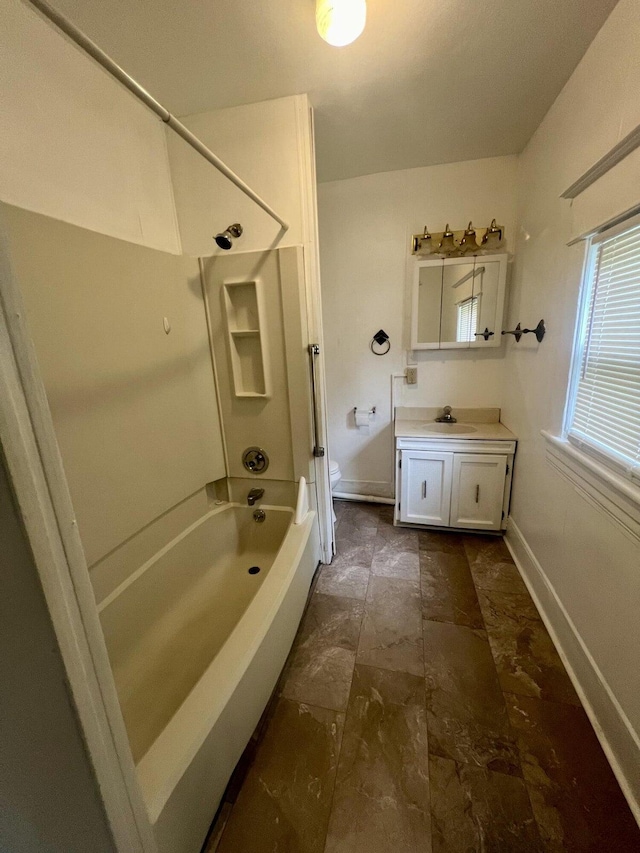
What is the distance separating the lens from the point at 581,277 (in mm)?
1418

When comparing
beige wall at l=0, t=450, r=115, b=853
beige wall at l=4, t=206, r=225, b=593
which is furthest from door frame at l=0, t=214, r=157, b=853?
beige wall at l=4, t=206, r=225, b=593

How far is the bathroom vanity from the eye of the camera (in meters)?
2.22

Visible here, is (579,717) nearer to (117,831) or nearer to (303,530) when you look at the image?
(303,530)

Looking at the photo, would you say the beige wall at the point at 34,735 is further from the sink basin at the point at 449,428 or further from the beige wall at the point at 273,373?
the sink basin at the point at 449,428

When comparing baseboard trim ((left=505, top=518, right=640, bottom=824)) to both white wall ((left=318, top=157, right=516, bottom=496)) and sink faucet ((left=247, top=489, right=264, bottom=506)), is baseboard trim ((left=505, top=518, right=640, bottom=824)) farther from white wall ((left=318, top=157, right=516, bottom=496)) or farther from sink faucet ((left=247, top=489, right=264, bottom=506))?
sink faucet ((left=247, top=489, right=264, bottom=506))

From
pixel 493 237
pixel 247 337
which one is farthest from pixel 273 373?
pixel 493 237

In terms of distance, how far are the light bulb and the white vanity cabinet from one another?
1967 millimetres

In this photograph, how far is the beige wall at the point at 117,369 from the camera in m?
1.11

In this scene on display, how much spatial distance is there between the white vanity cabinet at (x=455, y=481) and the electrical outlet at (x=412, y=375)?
57 centimetres

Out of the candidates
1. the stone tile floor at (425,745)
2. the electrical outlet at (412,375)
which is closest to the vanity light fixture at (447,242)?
the electrical outlet at (412,375)

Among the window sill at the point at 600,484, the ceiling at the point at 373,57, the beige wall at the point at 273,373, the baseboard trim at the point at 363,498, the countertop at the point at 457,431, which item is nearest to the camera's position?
the window sill at the point at 600,484

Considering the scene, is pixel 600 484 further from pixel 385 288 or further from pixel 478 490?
pixel 385 288

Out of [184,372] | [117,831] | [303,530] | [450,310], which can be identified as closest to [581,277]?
[450,310]

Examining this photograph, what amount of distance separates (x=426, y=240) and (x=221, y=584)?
2.71 m
